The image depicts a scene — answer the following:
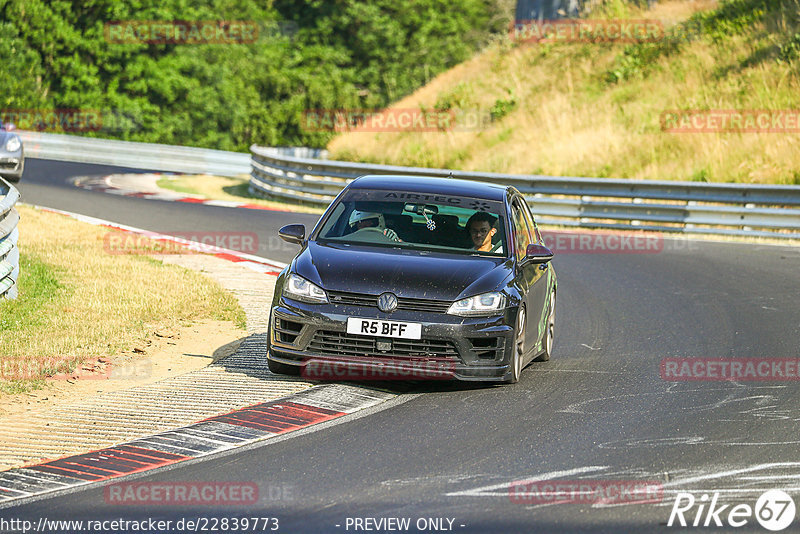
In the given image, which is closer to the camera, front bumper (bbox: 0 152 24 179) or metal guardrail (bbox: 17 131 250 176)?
front bumper (bbox: 0 152 24 179)

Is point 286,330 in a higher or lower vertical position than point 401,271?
lower

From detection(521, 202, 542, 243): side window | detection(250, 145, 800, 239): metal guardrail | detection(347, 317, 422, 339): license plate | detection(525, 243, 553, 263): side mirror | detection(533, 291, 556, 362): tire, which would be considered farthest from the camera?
detection(250, 145, 800, 239): metal guardrail

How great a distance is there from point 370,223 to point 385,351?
1.56 meters

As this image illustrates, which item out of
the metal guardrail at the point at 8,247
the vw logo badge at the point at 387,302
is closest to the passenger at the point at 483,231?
the vw logo badge at the point at 387,302

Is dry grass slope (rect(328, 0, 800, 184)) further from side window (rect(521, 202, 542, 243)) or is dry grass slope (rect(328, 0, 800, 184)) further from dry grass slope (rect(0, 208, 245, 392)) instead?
side window (rect(521, 202, 542, 243))

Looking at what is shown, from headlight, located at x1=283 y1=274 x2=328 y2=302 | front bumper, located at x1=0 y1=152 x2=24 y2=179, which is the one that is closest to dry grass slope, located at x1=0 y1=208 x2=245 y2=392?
headlight, located at x1=283 y1=274 x2=328 y2=302

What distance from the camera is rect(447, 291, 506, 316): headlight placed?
8.48 m

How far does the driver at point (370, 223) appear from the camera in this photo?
9539 mm

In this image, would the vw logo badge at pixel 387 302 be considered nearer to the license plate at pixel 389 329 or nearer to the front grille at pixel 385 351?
the license plate at pixel 389 329

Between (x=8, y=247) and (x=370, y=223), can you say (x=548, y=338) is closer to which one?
(x=370, y=223)

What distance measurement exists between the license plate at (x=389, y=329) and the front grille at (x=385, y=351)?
51 millimetres

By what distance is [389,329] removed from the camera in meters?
8.37

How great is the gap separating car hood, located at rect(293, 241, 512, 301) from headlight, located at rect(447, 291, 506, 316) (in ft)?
0.16

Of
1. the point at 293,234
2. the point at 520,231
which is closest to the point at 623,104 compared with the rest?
the point at 520,231
